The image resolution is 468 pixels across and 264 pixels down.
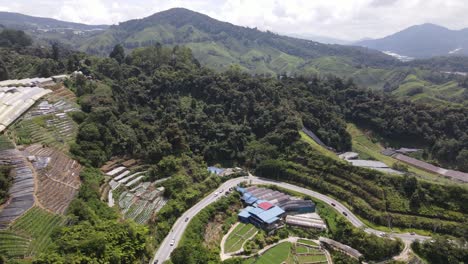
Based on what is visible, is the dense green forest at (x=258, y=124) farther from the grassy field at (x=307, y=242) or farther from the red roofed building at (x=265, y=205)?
the grassy field at (x=307, y=242)

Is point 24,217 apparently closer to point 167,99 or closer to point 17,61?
point 167,99

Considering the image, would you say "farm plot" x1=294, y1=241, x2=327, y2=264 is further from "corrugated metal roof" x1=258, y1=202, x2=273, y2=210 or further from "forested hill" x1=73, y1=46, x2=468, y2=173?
"forested hill" x1=73, y1=46, x2=468, y2=173

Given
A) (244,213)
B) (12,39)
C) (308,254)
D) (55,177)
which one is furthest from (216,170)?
(12,39)

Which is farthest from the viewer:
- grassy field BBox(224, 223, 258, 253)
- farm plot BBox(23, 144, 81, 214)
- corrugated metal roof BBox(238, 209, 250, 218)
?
corrugated metal roof BBox(238, 209, 250, 218)

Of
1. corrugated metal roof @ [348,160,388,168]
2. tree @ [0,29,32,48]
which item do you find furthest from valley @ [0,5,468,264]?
tree @ [0,29,32,48]

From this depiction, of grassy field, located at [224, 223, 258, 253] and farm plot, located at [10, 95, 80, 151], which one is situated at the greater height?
farm plot, located at [10, 95, 80, 151]

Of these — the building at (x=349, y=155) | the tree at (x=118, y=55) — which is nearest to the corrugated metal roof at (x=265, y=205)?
the building at (x=349, y=155)
